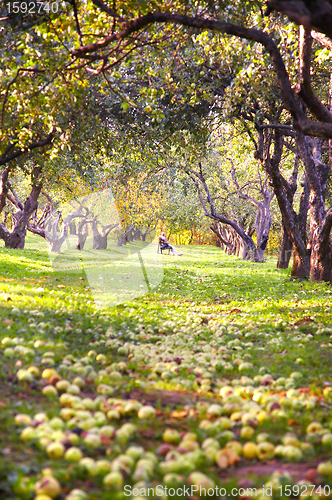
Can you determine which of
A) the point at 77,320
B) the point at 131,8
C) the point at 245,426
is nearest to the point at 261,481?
the point at 245,426

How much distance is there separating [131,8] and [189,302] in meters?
7.72

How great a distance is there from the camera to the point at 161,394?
14.5 feet

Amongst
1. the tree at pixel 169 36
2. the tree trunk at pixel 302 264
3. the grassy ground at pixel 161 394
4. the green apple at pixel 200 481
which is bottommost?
the grassy ground at pixel 161 394

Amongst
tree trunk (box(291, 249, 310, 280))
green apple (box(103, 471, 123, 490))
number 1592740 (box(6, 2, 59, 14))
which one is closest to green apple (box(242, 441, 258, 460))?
green apple (box(103, 471, 123, 490))

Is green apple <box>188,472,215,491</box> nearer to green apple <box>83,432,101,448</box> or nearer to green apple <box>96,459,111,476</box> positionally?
green apple <box>96,459,111,476</box>

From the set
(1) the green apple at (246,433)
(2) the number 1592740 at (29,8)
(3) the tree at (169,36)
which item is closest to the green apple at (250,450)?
(1) the green apple at (246,433)

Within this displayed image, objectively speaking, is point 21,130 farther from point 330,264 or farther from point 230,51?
point 330,264

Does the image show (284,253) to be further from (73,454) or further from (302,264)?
(73,454)

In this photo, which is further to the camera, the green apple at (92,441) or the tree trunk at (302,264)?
the tree trunk at (302,264)

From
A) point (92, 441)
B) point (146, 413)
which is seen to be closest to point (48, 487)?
point (92, 441)

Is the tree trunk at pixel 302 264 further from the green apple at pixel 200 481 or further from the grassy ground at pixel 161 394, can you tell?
the green apple at pixel 200 481

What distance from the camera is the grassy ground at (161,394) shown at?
2727mm

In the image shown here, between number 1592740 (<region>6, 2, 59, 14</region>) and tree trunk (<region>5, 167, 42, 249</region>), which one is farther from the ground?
number 1592740 (<region>6, 2, 59, 14</region>)

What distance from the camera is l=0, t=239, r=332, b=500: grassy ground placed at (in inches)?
107
